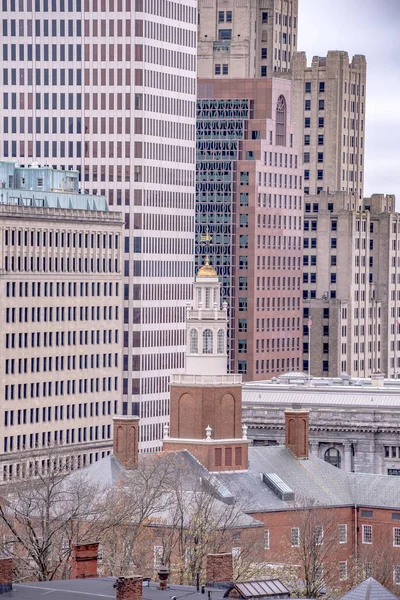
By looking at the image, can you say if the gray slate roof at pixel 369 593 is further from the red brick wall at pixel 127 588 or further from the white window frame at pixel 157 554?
the white window frame at pixel 157 554

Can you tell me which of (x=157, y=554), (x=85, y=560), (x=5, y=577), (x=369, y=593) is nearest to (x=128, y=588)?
(x=5, y=577)

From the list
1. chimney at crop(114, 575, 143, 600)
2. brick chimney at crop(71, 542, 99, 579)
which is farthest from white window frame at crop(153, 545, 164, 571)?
chimney at crop(114, 575, 143, 600)

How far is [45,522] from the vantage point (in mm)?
170000

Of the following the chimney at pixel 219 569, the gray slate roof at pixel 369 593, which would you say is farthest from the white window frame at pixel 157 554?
the gray slate roof at pixel 369 593

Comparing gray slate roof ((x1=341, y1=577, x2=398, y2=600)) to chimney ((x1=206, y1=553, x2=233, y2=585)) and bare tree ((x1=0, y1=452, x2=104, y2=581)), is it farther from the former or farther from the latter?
bare tree ((x1=0, y1=452, x2=104, y2=581))

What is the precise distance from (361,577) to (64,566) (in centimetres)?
3199

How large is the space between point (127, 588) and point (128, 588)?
0.14ft

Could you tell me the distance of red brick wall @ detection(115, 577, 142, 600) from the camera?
114194 mm

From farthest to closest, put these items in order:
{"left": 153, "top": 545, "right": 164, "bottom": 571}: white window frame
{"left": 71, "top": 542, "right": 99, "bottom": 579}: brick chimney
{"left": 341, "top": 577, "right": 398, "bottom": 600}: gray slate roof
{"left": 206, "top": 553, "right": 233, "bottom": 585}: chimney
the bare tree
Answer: {"left": 153, "top": 545, "right": 164, "bottom": 571}: white window frame < the bare tree < {"left": 206, "top": 553, "right": 233, "bottom": 585}: chimney < {"left": 71, "top": 542, "right": 99, "bottom": 579}: brick chimney < {"left": 341, "top": 577, "right": 398, "bottom": 600}: gray slate roof

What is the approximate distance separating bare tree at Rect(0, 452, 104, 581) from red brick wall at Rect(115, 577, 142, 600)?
36.3 meters

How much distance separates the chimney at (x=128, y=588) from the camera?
114 meters

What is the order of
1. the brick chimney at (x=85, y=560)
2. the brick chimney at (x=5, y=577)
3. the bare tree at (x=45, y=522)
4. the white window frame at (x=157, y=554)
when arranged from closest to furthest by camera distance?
1. the brick chimney at (x=5, y=577)
2. the brick chimney at (x=85, y=560)
3. the bare tree at (x=45, y=522)
4. the white window frame at (x=157, y=554)

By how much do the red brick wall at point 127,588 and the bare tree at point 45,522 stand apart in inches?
1428

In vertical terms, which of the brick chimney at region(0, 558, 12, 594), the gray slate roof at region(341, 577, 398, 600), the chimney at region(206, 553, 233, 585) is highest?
the gray slate roof at region(341, 577, 398, 600)
